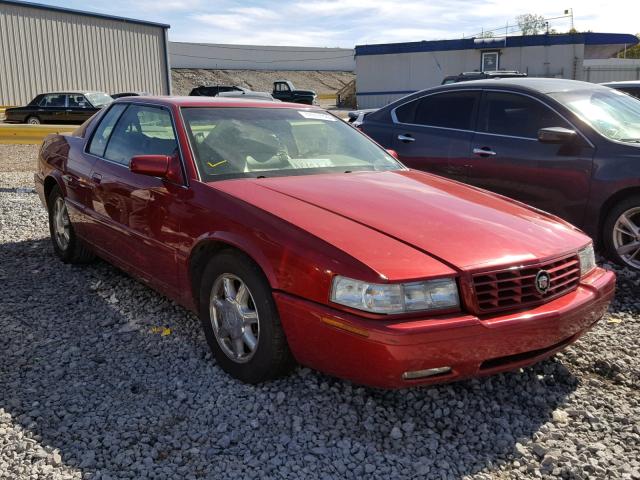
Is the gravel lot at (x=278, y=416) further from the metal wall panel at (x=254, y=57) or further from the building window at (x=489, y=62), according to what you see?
the metal wall panel at (x=254, y=57)

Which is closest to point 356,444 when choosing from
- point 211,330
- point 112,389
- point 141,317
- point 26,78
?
point 211,330

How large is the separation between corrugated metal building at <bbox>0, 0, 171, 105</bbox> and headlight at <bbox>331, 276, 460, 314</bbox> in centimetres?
2989

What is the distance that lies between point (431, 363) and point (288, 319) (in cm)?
68

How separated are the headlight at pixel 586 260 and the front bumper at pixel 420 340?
0.99ft

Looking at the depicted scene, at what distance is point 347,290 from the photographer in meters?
2.70

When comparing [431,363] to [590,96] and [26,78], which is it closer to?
[590,96]

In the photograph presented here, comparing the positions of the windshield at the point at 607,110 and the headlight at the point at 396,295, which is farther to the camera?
the windshield at the point at 607,110

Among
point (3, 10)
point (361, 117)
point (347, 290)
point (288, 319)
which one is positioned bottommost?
point (288, 319)

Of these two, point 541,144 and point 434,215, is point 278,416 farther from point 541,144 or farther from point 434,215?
point 541,144

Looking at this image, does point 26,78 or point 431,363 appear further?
point 26,78

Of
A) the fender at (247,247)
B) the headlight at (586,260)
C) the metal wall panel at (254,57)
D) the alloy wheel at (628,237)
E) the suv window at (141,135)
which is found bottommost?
the alloy wheel at (628,237)

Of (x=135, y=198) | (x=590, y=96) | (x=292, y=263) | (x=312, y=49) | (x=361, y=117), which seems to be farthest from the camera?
(x=312, y=49)

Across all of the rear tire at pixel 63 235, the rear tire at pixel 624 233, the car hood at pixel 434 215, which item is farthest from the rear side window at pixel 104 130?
the rear tire at pixel 624 233

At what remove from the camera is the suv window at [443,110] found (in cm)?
636
